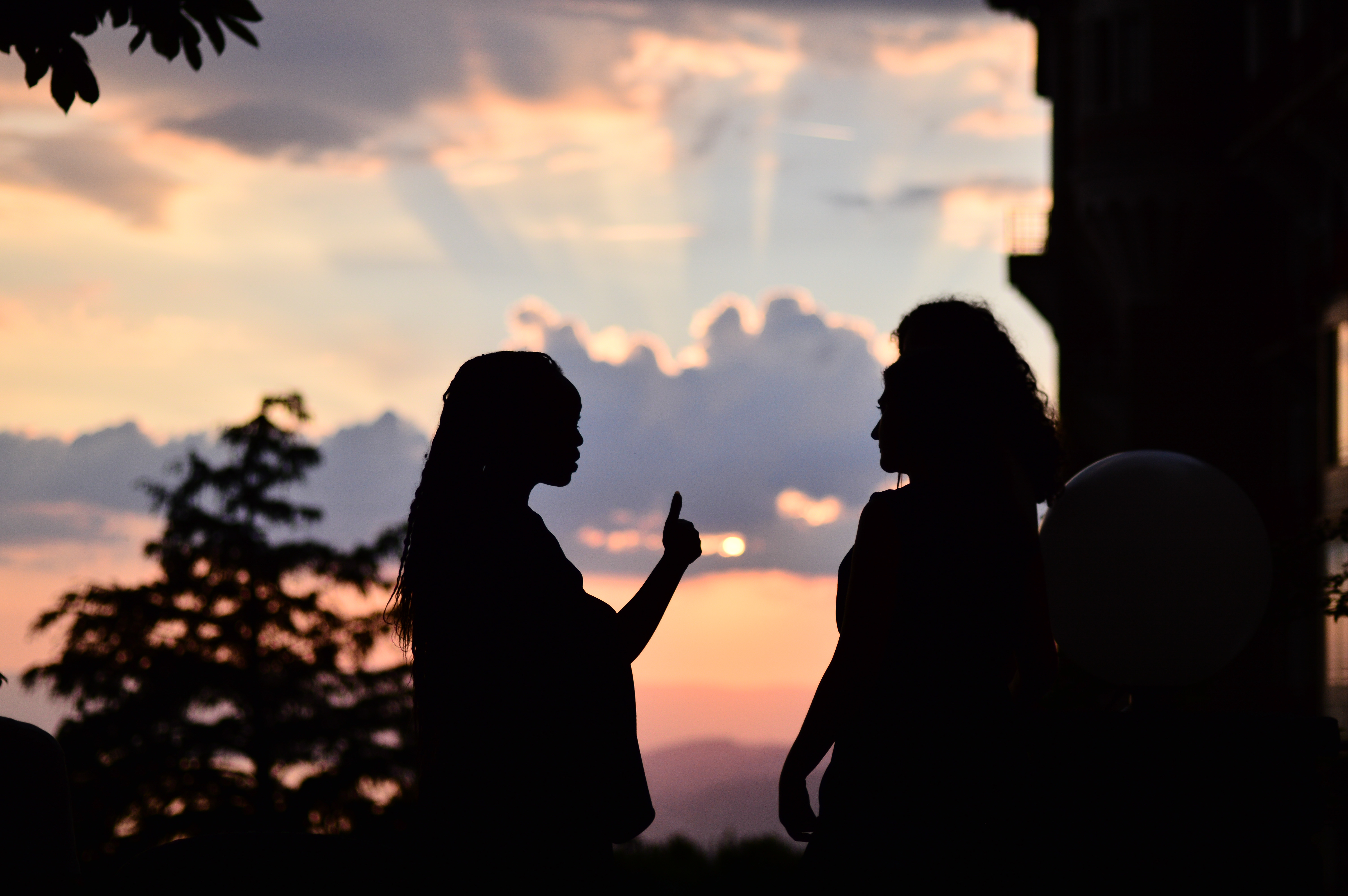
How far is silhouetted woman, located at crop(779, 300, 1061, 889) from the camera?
3402mm

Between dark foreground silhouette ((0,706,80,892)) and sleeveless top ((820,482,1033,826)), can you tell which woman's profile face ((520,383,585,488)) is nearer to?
sleeveless top ((820,482,1033,826))

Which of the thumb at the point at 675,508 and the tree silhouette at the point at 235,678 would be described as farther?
the tree silhouette at the point at 235,678

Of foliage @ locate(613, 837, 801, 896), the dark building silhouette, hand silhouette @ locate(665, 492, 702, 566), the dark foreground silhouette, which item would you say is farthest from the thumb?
the dark building silhouette

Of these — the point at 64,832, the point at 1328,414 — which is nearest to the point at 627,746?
the point at 64,832

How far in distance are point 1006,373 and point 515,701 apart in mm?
1635

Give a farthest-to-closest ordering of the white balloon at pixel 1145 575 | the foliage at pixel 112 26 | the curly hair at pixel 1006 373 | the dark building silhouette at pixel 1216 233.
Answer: the dark building silhouette at pixel 1216 233 < the foliage at pixel 112 26 < the white balloon at pixel 1145 575 < the curly hair at pixel 1006 373

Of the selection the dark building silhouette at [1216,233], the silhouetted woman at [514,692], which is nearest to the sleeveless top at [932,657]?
the silhouetted woman at [514,692]

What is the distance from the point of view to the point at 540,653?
11.5 ft

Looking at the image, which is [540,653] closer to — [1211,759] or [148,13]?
[1211,759]

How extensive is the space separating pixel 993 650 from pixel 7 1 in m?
4.38

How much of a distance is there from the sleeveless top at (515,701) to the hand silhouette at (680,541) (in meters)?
0.45

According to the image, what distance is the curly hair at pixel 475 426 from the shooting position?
3.70 m

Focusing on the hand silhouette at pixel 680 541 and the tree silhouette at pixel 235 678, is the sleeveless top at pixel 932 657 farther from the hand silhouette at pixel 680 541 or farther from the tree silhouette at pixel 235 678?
the tree silhouette at pixel 235 678

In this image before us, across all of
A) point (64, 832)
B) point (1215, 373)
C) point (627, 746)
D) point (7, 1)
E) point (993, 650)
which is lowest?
point (64, 832)
